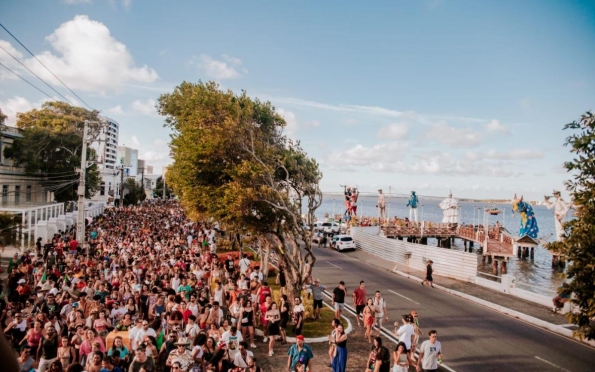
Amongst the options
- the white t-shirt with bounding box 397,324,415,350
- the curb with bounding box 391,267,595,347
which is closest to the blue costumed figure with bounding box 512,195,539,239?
the curb with bounding box 391,267,595,347

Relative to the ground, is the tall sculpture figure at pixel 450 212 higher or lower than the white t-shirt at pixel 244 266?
higher

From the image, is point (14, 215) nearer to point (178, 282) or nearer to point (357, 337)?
point (178, 282)

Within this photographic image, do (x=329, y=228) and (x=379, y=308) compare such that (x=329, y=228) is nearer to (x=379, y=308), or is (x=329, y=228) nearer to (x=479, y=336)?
(x=479, y=336)

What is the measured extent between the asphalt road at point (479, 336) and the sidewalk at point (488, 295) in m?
1.25

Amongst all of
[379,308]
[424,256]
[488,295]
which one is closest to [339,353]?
[379,308]

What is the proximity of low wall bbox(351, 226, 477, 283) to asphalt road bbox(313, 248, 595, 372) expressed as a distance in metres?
3.56

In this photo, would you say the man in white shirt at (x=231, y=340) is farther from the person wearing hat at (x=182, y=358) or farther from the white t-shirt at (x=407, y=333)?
the white t-shirt at (x=407, y=333)

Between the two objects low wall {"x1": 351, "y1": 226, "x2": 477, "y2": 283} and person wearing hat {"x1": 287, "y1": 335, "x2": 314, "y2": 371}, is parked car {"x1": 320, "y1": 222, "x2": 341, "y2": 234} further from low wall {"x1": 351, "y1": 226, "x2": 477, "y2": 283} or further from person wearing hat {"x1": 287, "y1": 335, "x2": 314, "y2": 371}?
person wearing hat {"x1": 287, "y1": 335, "x2": 314, "y2": 371}

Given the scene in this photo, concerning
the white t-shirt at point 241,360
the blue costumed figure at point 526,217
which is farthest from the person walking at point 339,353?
the blue costumed figure at point 526,217

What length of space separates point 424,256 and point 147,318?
20.8 metres

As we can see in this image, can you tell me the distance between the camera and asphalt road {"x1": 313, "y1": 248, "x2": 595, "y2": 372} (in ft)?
42.8

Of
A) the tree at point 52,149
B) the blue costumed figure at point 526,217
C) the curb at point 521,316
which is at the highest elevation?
the tree at point 52,149

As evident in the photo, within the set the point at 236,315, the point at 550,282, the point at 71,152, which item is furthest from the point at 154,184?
the point at 236,315

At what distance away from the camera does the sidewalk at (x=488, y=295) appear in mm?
18344
